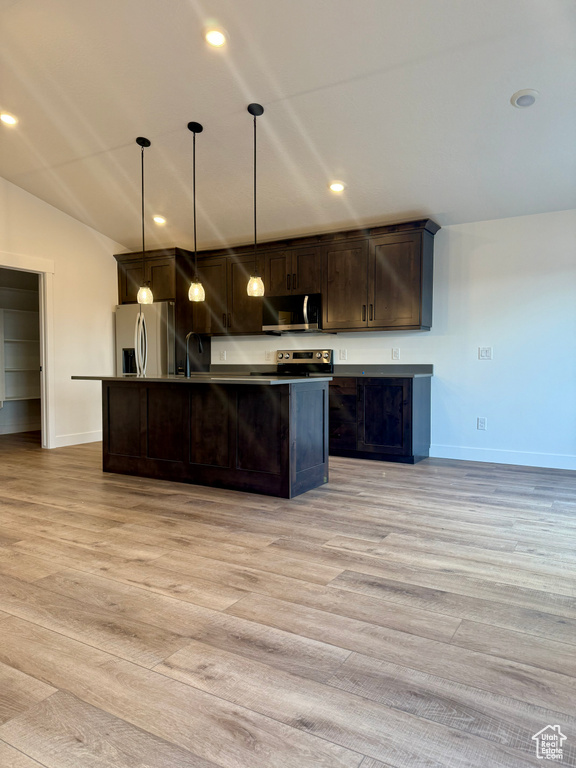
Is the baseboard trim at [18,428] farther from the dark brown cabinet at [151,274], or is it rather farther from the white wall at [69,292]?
the dark brown cabinet at [151,274]

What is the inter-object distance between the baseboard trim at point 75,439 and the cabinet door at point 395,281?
3752 millimetres

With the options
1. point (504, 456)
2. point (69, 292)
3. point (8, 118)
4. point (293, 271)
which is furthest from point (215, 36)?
point (504, 456)

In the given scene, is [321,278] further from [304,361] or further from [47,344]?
[47,344]

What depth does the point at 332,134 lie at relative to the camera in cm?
407

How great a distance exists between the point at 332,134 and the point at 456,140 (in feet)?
3.11

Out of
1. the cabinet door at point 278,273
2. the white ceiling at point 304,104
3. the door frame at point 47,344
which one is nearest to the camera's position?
the white ceiling at point 304,104

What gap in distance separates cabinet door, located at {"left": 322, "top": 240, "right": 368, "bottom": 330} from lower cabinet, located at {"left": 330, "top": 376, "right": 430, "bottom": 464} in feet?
2.19

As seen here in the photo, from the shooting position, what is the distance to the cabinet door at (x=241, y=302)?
614 centimetres

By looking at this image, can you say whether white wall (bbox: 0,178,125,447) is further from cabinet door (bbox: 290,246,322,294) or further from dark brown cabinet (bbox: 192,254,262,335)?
cabinet door (bbox: 290,246,322,294)

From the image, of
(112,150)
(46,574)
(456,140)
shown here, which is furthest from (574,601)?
(112,150)

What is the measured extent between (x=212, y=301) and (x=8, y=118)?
2.76 meters

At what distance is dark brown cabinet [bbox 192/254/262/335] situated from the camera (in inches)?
243

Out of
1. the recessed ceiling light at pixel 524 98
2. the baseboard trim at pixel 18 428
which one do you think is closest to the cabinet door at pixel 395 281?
the recessed ceiling light at pixel 524 98

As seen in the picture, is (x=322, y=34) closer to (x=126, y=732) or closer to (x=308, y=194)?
(x=308, y=194)
